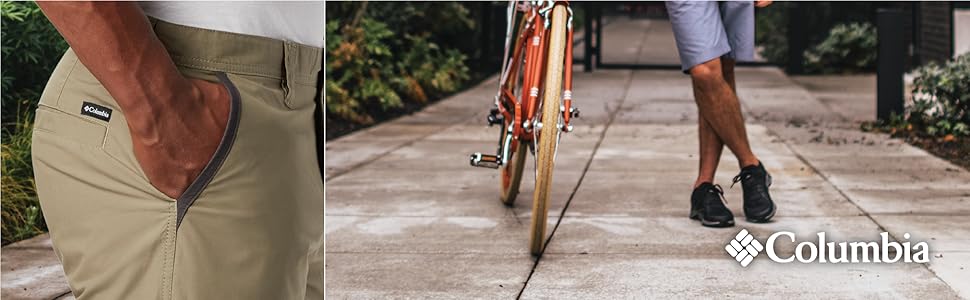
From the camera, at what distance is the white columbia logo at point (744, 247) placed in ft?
15.0

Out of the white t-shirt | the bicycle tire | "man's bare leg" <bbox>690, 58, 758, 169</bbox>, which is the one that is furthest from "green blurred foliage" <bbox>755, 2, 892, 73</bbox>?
the white t-shirt

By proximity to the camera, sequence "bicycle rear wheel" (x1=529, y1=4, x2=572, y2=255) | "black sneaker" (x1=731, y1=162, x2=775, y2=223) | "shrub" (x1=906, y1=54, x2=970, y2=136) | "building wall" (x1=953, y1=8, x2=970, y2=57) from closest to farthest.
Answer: "bicycle rear wheel" (x1=529, y1=4, x2=572, y2=255) → "black sneaker" (x1=731, y1=162, x2=775, y2=223) → "shrub" (x1=906, y1=54, x2=970, y2=136) → "building wall" (x1=953, y1=8, x2=970, y2=57)

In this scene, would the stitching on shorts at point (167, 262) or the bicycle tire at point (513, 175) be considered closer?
the stitching on shorts at point (167, 262)

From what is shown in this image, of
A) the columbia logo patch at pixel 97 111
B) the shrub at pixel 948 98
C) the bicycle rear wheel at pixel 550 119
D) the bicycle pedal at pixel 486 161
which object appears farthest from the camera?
the shrub at pixel 948 98

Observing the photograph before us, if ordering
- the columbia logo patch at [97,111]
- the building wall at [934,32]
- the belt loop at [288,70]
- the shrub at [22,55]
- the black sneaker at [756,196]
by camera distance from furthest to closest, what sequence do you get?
the building wall at [934,32], the black sneaker at [756,196], the shrub at [22,55], the belt loop at [288,70], the columbia logo patch at [97,111]

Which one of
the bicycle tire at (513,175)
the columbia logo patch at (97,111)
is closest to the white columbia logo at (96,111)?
the columbia logo patch at (97,111)

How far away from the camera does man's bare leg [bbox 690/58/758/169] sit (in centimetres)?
508

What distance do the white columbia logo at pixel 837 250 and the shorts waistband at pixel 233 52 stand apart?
9.75 ft

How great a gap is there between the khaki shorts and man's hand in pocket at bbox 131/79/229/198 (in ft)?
0.05

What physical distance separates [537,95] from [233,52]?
3.13m

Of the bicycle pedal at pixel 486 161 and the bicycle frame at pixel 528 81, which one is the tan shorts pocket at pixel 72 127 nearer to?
the bicycle frame at pixel 528 81

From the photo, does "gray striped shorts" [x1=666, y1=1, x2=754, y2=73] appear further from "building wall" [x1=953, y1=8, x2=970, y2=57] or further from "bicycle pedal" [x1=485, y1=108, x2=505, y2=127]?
"building wall" [x1=953, y1=8, x2=970, y2=57]

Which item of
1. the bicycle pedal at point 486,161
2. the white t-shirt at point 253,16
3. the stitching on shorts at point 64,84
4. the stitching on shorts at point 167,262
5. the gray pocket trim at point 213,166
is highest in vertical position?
the white t-shirt at point 253,16

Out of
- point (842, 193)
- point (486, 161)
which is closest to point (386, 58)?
point (842, 193)
